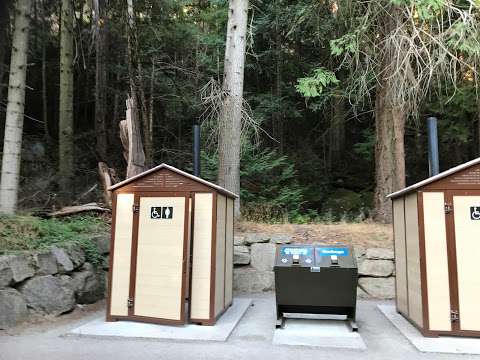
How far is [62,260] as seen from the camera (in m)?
6.95

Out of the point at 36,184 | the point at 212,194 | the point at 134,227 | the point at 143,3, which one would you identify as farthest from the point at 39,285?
the point at 143,3

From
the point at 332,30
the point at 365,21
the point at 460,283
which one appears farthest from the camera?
the point at 332,30

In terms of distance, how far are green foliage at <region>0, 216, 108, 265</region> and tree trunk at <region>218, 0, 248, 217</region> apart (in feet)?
10.2

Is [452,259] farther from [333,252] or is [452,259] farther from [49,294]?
[49,294]

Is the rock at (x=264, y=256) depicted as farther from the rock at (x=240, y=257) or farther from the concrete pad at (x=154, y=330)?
the concrete pad at (x=154, y=330)

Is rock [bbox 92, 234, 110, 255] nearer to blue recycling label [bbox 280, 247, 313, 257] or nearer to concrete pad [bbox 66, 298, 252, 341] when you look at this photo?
concrete pad [bbox 66, 298, 252, 341]

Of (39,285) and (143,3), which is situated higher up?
(143,3)

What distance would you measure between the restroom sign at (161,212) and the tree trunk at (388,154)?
20.7 feet

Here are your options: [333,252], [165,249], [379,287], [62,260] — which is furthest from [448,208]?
[62,260]

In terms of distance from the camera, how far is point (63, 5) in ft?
44.8

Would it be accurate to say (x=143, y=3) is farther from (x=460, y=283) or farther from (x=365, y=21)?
(x=460, y=283)

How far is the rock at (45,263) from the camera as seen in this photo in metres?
6.52

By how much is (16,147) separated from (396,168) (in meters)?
8.30

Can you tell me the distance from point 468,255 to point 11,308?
604 cm
